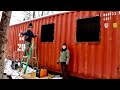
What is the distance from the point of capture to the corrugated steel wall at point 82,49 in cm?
506

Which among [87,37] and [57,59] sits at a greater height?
[87,37]

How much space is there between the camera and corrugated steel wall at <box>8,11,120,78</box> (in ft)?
16.6

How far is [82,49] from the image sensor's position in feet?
19.4

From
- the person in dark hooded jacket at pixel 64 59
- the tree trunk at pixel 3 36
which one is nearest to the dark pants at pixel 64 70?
the person in dark hooded jacket at pixel 64 59

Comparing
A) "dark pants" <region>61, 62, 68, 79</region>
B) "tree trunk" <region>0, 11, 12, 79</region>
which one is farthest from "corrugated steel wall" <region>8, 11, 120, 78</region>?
"tree trunk" <region>0, 11, 12, 79</region>

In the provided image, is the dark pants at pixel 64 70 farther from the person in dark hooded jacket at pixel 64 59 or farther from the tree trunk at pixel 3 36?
the tree trunk at pixel 3 36

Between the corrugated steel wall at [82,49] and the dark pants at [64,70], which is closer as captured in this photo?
the corrugated steel wall at [82,49]

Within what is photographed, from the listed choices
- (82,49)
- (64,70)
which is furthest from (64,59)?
(82,49)

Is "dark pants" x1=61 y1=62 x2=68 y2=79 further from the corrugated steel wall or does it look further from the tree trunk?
the tree trunk
